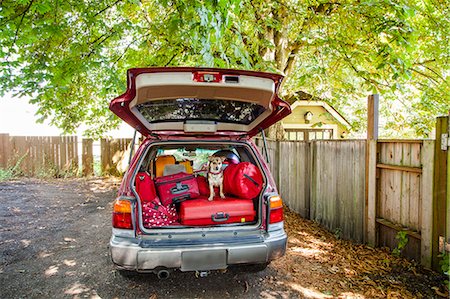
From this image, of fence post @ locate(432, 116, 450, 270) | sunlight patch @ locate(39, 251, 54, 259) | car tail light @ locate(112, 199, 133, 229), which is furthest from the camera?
sunlight patch @ locate(39, 251, 54, 259)

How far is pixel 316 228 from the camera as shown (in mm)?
5238

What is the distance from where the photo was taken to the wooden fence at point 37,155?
11.3 meters

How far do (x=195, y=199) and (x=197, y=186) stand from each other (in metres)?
0.19

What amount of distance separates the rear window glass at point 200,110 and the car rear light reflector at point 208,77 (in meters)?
0.54

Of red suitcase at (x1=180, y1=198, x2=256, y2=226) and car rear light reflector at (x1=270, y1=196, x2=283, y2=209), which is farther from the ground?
car rear light reflector at (x1=270, y1=196, x2=283, y2=209)

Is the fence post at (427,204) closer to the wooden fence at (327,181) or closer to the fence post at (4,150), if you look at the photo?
the wooden fence at (327,181)

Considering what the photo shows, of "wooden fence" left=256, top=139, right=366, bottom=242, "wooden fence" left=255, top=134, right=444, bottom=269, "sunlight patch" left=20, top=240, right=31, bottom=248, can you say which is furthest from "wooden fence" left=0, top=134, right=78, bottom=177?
"wooden fence" left=255, top=134, right=444, bottom=269

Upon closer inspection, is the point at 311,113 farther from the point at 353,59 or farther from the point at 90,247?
the point at 90,247

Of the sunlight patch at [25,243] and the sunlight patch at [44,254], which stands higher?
the sunlight patch at [25,243]

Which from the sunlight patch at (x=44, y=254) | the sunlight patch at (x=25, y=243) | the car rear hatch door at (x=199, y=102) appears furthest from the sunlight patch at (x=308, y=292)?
the sunlight patch at (x=25, y=243)

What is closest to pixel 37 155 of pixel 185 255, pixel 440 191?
pixel 185 255

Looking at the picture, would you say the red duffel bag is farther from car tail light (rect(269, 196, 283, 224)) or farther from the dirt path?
the dirt path

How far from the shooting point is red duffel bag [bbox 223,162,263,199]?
10.7 feet

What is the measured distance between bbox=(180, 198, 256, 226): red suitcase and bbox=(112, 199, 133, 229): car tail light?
0.53 metres
